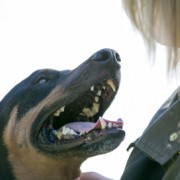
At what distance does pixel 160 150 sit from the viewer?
1377 millimetres

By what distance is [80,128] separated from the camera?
197 centimetres

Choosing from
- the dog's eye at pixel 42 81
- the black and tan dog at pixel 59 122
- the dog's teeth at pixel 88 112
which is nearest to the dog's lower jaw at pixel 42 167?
the black and tan dog at pixel 59 122

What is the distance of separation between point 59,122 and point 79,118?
11 centimetres

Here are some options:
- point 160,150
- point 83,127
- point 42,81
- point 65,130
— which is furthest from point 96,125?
point 160,150

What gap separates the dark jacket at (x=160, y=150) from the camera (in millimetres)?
1349

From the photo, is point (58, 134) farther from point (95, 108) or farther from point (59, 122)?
point (95, 108)

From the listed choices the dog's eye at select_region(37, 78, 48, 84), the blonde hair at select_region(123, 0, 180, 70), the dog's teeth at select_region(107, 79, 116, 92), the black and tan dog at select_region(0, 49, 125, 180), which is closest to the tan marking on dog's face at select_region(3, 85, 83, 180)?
the black and tan dog at select_region(0, 49, 125, 180)

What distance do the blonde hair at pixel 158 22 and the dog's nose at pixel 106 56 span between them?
0.47m

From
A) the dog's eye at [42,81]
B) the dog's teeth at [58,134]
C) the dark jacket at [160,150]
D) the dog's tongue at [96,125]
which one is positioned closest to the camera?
the dark jacket at [160,150]

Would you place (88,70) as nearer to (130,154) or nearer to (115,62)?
(115,62)

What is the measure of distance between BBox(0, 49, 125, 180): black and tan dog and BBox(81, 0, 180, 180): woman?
1.42ft

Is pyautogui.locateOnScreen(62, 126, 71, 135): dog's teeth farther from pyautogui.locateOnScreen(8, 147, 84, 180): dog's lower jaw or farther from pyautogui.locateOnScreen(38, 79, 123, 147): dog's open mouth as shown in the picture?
pyautogui.locateOnScreen(8, 147, 84, 180): dog's lower jaw

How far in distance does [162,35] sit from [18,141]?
101 cm

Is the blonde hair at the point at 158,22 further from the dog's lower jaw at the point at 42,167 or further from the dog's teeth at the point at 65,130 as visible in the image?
the dog's lower jaw at the point at 42,167
